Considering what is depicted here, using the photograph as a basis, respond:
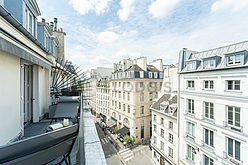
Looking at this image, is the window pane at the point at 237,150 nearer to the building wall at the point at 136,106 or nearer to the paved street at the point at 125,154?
the paved street at the point at 125,154

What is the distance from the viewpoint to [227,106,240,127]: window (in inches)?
272

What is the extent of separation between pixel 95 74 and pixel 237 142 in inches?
1426

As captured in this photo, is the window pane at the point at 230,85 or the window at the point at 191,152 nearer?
the window pane at the point at 230,85

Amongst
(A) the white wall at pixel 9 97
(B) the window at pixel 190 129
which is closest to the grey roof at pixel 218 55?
(B) the window at pixel 190 129

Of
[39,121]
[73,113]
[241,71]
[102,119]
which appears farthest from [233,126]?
[102,119]

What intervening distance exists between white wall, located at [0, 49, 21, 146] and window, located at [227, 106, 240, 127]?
1147 centimetres

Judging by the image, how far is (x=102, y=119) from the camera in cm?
3034

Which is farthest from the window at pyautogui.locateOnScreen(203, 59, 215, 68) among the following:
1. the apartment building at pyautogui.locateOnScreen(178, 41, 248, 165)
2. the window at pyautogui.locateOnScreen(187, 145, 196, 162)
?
the window at pyautogui.locateOnScreen(187, 145, 196, 162)

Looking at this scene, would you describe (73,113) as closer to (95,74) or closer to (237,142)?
(237,142)

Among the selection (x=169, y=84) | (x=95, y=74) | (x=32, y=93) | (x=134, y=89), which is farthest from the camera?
(x=95, y=74)

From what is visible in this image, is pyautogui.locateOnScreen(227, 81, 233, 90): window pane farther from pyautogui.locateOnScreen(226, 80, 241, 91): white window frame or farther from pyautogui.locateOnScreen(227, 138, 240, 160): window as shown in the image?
pyautogui.locateOnScreen(227, 138, 240, 160): window

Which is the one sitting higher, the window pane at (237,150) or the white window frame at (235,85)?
the white window frame at (235,85)

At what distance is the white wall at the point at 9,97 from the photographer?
3.01 m

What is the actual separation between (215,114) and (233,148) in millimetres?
2232
